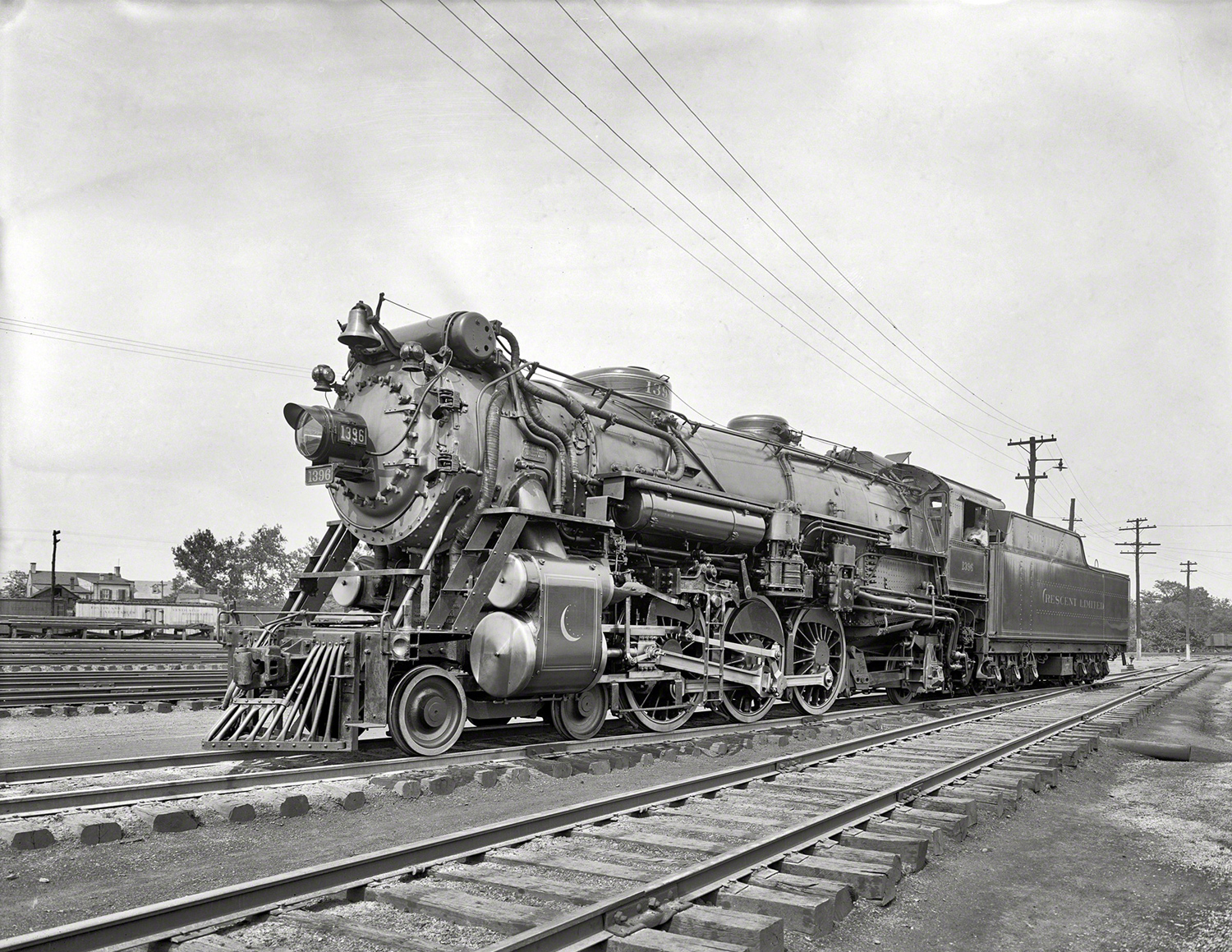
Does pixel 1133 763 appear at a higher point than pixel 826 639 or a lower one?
lower

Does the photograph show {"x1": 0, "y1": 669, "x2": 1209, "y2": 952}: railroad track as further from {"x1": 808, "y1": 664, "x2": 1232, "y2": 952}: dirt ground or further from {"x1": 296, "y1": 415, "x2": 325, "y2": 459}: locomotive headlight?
{"x1": 296, "y1": 415, "x2": 325, "y2": 459}: locomotive headlight

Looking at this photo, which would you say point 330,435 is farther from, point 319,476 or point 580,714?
point 580,714

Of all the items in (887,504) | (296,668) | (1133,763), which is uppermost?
(887,504)

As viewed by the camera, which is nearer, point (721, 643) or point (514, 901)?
point (514, 901)

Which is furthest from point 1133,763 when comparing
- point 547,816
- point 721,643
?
point 547,816

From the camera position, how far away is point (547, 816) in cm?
521

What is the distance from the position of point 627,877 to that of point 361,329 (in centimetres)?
593

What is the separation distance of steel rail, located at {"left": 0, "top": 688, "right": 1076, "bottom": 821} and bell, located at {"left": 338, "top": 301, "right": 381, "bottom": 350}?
3701mm

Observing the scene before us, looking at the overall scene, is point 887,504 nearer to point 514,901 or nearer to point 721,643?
point 721,643

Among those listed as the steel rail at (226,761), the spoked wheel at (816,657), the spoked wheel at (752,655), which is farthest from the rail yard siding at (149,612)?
the steel rail at (226,761)

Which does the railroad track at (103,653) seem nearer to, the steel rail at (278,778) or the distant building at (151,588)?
the steel rail at (278,778)

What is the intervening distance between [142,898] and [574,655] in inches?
172

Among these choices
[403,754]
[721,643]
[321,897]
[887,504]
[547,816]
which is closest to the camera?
[321,897]

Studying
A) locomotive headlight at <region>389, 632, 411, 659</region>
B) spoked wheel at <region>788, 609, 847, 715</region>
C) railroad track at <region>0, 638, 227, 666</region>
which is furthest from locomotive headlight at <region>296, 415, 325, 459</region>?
railroad track at <region>0, 638, 227, 666</region>
